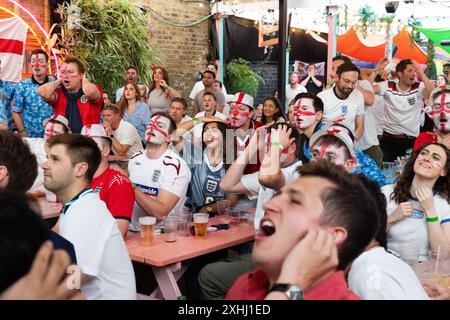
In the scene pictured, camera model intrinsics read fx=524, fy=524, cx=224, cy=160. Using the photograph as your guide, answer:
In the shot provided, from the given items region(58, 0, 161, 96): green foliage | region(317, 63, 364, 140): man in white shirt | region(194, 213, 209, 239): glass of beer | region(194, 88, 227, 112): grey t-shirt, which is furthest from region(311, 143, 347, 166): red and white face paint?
region(58, 0, 161, 96): green foliage

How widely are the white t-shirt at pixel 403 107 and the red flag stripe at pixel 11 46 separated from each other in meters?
4.74

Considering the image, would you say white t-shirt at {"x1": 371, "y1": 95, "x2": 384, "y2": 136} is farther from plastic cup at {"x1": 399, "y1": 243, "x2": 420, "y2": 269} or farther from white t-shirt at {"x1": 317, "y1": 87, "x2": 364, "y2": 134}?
plastic cup at {"x1": 399, "y1": 243, "x2": 420, "y2": 269}

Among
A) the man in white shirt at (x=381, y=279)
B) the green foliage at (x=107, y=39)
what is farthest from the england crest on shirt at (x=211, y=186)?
the green foliage at (x=107, y=39)

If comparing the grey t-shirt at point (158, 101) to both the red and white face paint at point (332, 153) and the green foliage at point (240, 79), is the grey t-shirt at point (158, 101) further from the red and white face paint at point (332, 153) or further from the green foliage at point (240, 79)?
the red and white face paint at point (332, 153)

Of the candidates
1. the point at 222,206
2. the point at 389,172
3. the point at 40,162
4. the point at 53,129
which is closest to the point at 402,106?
the point at 389,172

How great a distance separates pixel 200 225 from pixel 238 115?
2.30 metres

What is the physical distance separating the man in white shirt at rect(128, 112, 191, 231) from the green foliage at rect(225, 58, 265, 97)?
7.17m

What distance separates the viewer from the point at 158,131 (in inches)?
158

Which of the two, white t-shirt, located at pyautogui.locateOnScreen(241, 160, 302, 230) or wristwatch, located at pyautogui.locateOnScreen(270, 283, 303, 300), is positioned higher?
wristwatch, located at pyautogui.locateOnScreen(270, 283, 303, 300)

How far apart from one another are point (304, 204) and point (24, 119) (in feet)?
16.0

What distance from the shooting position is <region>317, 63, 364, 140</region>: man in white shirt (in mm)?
5332

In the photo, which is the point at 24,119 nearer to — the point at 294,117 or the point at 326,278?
the point at 294,117

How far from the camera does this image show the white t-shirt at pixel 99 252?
7.05 ft
